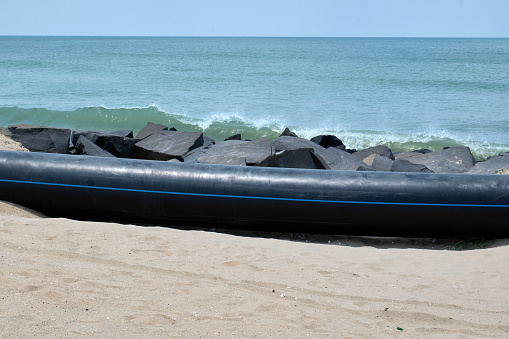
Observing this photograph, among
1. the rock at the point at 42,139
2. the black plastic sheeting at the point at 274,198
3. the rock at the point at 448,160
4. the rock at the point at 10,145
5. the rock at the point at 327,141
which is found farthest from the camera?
the rock at the point at 327,141

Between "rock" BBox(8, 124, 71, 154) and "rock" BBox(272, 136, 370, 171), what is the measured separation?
3.84m

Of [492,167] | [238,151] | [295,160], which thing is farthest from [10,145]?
[492,167]

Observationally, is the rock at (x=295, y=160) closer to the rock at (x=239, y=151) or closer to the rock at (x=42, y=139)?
the rock at (x=239, y=151)

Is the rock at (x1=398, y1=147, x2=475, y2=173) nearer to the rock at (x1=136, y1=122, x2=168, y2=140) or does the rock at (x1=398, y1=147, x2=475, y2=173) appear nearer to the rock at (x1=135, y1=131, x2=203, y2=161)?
the rock at (x1=135, y1=131, x2=203, y2=161)

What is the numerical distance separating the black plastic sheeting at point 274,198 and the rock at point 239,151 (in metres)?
1.59

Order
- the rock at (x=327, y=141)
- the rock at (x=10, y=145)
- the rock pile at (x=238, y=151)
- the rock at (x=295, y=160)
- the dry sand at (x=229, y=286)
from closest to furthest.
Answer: the dry sand at (x=229, y=286) → the rock at (x=295, y=160) → the rock pile at (x=238, y=151) → the rock at (x=10, y=145) → the rock at (x=327, y=141)

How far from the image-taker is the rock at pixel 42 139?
29.4ft

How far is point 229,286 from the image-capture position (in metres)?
3.72

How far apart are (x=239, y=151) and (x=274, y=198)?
8.25ft

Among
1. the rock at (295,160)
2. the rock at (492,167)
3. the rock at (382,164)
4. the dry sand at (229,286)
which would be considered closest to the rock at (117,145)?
the rock at (295,160)

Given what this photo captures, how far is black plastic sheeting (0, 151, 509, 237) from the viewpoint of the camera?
5.32 metres

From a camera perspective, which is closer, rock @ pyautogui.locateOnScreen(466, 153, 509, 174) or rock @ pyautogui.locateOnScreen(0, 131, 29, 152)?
rock @ pyautogui.locateOnScreen(466, 153, 509, 174)

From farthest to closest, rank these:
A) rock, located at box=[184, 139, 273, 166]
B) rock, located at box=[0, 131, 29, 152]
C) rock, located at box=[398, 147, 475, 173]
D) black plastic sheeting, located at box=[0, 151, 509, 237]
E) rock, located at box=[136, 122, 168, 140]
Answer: rock, located at box=[136, 122, 168, 140]
rock, located at box=[398, 147, 475, 173]
rock, located at box=[0, 131, 29, 152]
rock, located at box=[184, 139, 273, 166]
black plastic sheeting, located at box=[0, 151, 509, 237]

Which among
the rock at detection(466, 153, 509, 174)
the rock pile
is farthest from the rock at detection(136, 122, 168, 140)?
the rock at detection(466, 153, 509, 174)
